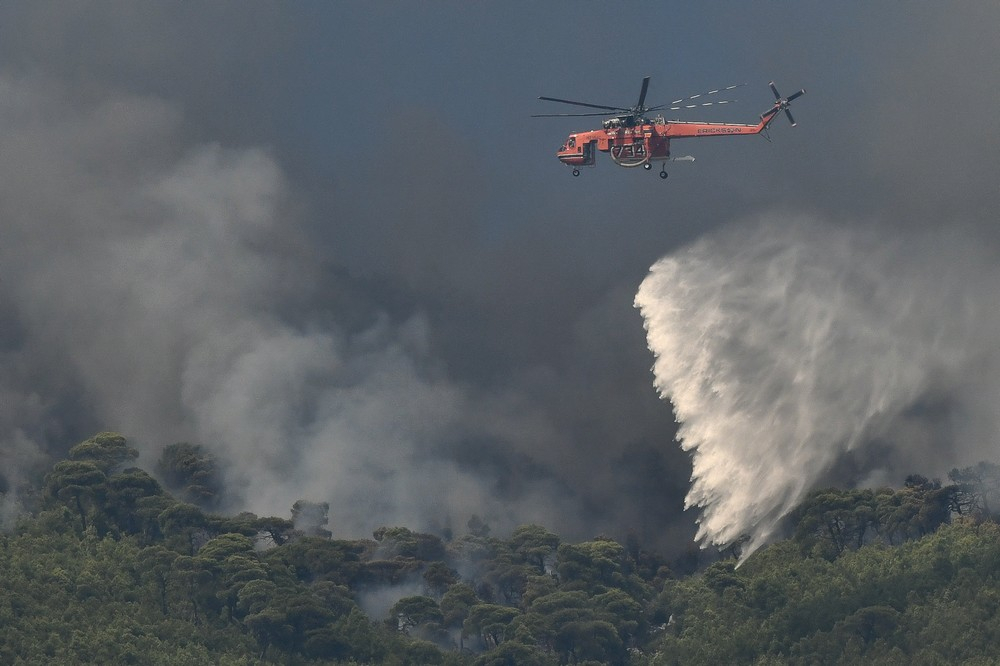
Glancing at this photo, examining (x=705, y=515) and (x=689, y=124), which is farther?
(x=705, y=515)

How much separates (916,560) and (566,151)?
151 feet

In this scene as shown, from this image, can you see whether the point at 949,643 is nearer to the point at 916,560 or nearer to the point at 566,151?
the point at 916,560

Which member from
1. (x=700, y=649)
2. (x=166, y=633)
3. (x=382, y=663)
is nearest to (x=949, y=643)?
(x=700, y=649)

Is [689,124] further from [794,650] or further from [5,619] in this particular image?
[5,619]

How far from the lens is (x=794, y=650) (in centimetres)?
19400

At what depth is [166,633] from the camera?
644ft

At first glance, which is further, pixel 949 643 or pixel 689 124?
pixel 949 643

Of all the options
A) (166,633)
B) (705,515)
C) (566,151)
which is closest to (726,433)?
(705,515)

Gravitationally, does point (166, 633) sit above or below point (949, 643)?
above

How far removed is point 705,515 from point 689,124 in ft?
117

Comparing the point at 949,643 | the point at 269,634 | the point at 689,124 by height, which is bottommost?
the point at 949,643

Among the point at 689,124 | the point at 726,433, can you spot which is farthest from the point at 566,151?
the point at 726,433

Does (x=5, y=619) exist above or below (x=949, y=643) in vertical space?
above

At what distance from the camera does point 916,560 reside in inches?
7825
